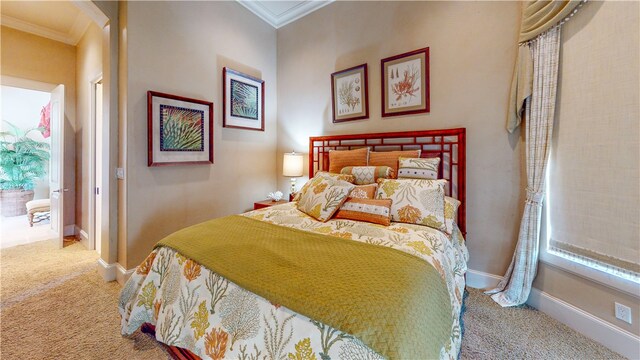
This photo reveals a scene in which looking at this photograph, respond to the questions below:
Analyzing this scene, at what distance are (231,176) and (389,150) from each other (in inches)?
81.9

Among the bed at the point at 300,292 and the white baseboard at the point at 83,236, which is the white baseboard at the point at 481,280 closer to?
the bed at the point at 300,292

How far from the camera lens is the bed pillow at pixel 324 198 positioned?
2078mm

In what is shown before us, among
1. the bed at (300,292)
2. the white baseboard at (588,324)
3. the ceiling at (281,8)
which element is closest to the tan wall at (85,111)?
the ceiling at (281,8)

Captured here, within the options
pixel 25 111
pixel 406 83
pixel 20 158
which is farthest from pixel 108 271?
pixel 25 111

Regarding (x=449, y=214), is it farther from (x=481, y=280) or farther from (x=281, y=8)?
(x=281, y=8)

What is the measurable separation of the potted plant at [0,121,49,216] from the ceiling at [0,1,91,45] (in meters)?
3.45

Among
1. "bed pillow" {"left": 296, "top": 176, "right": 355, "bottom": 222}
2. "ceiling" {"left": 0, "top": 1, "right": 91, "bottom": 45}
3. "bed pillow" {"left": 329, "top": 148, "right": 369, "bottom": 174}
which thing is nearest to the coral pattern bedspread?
"bed pillow" {"left": 296, "top": 176, "right": 355, "bottom": 222}

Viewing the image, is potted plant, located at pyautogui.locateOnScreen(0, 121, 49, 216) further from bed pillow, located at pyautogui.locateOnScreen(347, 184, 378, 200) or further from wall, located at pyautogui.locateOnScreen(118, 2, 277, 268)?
bed pillow, located at pyautogui.locateOnScreen(347, 184, 378, 200)

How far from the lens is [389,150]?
9.46 feet

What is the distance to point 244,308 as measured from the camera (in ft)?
3.60

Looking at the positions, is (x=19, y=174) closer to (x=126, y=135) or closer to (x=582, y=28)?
(x=126, y=135)

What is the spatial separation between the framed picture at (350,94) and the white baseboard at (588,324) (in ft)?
7.93

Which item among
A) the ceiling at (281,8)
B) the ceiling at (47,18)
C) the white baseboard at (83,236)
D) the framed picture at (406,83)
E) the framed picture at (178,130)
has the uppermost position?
the ceiling at (281,8)

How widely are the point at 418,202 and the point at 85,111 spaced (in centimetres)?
454
